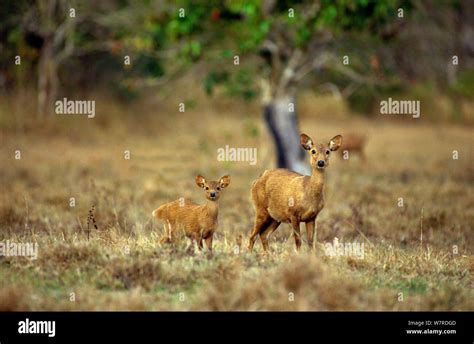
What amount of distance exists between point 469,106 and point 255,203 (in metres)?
25.3

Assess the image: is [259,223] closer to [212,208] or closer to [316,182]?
[212,208]

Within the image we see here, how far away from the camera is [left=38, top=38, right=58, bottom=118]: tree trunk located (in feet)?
91.4

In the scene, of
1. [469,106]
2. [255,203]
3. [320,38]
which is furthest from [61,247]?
[469,106]

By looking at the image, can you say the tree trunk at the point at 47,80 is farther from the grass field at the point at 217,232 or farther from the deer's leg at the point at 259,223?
the deer's leg at the point at 259,223

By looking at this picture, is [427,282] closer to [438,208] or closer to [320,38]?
[438,208]

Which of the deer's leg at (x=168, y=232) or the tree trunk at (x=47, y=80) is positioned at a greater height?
the tree trunk at (x=47, y=80)

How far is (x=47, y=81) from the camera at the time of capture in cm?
2839

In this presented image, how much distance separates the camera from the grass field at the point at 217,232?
9078 mm

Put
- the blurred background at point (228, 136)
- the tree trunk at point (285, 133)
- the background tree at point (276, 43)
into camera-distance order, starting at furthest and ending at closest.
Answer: the tree trunk at point (285, 133), the background tree at point (276, 43), the blurred background at point (228, 136)

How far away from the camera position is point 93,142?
1113 inches

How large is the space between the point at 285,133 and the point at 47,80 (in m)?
9.98
